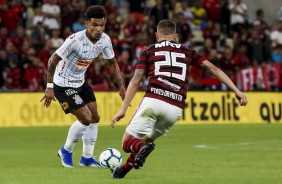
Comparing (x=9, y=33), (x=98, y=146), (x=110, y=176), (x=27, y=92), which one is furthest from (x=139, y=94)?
(x=110, y=176)

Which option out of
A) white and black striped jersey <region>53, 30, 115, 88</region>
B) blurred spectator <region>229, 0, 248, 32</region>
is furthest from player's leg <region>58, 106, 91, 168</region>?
blurred spectator <region>229, 0, 248, 32</region>

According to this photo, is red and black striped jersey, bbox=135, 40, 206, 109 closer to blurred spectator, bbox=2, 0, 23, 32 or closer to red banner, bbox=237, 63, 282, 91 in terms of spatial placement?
red banner, bbox=237, 63, 282, 91

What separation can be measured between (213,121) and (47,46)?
5.10 meters

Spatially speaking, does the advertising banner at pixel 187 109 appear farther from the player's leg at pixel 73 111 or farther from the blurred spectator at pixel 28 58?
the player's leg at pixel 73 111

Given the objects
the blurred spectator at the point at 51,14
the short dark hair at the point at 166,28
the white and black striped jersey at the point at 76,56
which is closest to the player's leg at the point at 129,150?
the short dark hair at the point at 166,28

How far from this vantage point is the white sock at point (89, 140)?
12617mm

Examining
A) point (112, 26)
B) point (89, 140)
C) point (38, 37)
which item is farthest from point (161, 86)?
point (112, 26)

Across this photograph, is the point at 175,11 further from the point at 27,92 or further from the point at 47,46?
the point at 27,92

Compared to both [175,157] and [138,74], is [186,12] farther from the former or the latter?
[138,74]

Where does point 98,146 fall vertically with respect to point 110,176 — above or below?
below

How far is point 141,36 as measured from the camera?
2698cm

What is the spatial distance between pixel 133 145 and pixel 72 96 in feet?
8.59

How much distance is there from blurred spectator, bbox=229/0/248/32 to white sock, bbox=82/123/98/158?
703 inches

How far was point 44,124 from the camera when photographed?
75.0 ft
